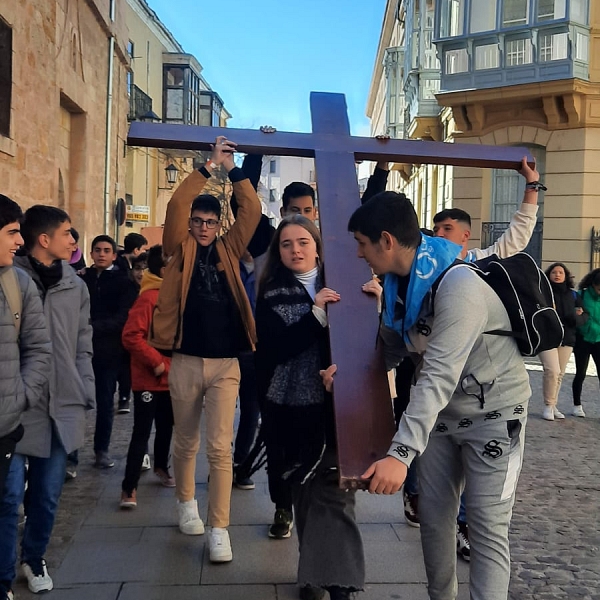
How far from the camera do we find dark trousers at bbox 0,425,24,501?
3350mm

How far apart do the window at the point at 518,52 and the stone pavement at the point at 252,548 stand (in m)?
12.7

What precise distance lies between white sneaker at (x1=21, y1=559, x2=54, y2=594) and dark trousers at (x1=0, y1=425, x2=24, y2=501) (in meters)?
0.64

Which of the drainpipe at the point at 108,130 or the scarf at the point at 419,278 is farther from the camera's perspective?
the drainpipe at the point at 108,130

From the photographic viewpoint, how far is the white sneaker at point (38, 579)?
3.82m

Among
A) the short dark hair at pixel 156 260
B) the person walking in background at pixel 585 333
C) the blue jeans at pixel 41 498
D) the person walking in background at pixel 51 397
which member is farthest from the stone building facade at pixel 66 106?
the person walking in background at pixel 585 333

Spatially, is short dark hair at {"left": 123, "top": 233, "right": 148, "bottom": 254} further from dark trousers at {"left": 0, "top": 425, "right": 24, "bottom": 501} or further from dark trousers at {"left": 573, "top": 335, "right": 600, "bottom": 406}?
dark trousers at {"left": 0, "top": 425, "right": 24, "bottom": 501}

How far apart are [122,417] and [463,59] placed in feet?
41.9

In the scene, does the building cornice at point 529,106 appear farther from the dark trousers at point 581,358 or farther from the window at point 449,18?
the dark trousers at point 581,358

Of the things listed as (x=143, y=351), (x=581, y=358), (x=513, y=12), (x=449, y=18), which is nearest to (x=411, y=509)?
(x=143, y=351)

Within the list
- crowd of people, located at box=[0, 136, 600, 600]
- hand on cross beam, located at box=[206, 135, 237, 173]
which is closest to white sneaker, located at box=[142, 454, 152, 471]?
crowd of people, located at box=[0, 136, 600, 600]

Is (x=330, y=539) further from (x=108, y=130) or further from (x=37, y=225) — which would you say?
(x=108, y=130)

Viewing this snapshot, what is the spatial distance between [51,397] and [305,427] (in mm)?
1351

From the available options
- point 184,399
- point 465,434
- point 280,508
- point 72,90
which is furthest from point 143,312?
point 72,90

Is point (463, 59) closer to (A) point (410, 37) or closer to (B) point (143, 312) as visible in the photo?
(A) point (410, 37)
